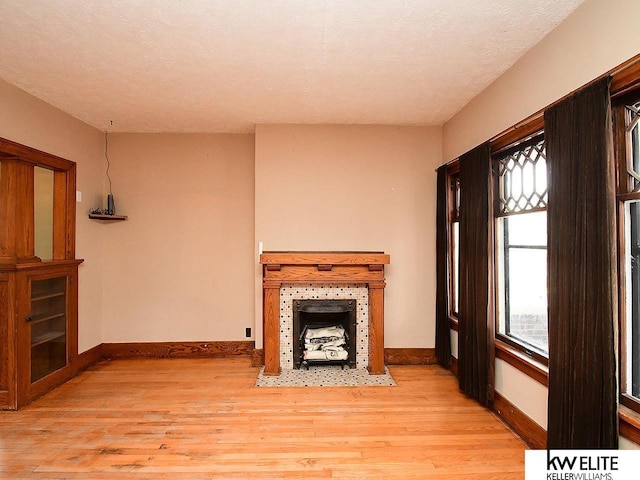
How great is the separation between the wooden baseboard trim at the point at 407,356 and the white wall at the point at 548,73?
48.1 inches

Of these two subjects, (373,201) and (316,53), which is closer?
(316,53)

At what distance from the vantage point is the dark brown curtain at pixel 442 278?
389cm

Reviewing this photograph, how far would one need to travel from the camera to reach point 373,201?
4.16m

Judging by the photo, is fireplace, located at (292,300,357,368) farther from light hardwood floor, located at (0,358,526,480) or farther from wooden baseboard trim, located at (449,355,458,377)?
wooden baseboard trim, located at (449,355,458,377)

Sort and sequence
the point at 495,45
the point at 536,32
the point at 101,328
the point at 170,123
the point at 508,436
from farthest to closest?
the point at 101,328 < the point at 170,123 < the point at 508,436 < the point at 495,45 < the point at 536,32

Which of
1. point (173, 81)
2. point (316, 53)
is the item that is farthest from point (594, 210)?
point (173, 81)

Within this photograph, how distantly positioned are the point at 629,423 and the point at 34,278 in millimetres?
4393

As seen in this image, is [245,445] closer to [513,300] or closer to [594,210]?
[513,300]

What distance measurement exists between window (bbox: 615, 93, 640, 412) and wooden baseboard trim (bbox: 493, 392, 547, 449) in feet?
2.47

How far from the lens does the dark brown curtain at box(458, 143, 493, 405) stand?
2951 mm

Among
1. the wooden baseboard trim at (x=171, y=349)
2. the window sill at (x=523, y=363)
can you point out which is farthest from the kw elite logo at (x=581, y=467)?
the wooden baseboard trim at (x=171, y=349)

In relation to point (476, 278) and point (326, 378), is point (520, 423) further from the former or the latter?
point (326, 378)

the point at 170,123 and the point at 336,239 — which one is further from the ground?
the point at 170,123

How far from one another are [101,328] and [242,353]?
1.75 metres
